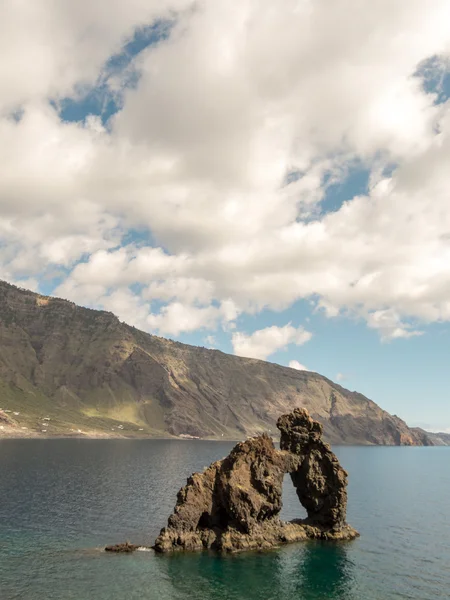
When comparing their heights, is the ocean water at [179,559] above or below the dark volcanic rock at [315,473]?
below

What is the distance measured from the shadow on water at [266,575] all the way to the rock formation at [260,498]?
3.77 m

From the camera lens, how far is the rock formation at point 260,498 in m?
76.6

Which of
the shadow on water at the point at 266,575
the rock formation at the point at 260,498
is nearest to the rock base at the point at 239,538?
the rock formation at the point at 260,498

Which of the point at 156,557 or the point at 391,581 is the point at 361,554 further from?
the point at 156,557

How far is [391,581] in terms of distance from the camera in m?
66.1

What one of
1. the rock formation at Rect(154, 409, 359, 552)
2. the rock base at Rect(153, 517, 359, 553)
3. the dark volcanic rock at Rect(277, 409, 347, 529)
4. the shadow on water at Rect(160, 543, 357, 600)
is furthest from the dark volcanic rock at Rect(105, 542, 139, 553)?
the dark volcanic rock at Rect(277, 409, 347, 529)

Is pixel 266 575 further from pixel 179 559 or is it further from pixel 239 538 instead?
pixel 179 559

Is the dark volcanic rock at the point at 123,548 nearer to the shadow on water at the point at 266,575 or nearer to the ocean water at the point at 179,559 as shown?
the ocean water at the point at 179,559

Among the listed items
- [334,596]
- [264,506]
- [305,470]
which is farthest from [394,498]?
[334,596]

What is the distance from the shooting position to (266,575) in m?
65.1

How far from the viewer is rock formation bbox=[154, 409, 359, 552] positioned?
76.6m

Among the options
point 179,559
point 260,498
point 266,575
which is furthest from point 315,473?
point 179,559

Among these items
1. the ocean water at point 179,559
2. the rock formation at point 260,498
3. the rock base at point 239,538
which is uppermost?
the rock formation at point 260,498

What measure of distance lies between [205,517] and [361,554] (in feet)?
89.0
